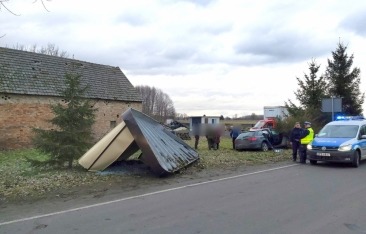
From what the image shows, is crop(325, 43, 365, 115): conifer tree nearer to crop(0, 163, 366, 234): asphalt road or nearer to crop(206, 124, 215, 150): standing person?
crop(206, 124, 215, 150): standing person

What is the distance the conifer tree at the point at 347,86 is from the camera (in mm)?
36812

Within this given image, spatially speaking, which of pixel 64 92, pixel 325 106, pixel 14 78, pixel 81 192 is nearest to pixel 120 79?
pixel 14 78

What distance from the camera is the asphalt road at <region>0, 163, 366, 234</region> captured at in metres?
6.17

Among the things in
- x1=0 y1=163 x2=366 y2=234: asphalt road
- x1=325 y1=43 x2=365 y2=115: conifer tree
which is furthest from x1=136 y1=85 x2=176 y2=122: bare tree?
x1=0 y1=163 x2=366 y2=234: asphalt road

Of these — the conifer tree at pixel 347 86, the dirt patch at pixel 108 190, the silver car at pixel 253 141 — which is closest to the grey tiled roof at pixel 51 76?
the silver car at pixel 253 141

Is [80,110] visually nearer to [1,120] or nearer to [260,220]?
[260,220]

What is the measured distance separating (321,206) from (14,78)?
70.1ft

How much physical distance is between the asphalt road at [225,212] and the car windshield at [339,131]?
5271 mm

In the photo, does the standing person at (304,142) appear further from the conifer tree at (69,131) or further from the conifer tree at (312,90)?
the conifer tree at (312,90)

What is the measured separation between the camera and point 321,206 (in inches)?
301

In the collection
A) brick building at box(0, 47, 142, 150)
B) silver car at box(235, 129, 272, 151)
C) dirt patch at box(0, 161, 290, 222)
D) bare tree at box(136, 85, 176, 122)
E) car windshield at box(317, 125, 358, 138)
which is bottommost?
dirt patch at box(0, 161, 290, 222)

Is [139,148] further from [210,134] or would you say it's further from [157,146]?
[210,134]

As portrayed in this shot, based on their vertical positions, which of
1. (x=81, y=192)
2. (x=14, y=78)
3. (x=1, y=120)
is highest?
(x=14, y=78)

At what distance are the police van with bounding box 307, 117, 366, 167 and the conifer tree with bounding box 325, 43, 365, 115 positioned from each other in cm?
2157
